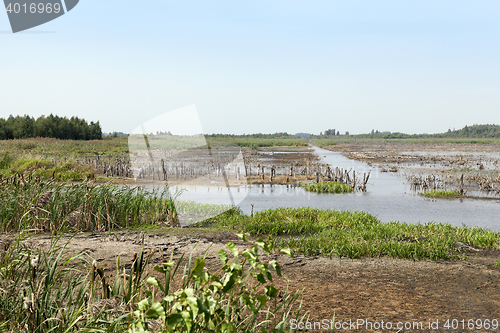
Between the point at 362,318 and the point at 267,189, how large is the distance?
51.5 feet

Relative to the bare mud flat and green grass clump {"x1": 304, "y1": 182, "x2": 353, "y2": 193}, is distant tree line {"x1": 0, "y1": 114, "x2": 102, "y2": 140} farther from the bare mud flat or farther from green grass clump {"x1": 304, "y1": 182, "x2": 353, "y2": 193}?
the bare mud flat

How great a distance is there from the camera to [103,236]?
8.97 meters

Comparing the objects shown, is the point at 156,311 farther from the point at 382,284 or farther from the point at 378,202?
the point at 378,202

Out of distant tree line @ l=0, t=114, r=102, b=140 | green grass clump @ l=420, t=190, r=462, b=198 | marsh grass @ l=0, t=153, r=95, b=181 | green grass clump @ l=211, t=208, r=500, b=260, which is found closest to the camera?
green grass clump @ l=211, t=208, r=500, b=260

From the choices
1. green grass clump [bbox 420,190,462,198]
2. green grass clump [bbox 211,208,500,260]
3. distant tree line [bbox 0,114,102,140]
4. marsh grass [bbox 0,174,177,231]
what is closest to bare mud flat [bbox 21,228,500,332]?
green grass clump [bbox 211,208,500,260]

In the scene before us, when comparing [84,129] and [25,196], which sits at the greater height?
[84,129]

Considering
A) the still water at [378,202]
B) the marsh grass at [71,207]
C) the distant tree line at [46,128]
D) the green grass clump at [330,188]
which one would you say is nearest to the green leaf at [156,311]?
the marsh grass at [71,207]

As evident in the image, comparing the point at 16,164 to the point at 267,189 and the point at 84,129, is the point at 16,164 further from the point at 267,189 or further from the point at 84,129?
the point at 84,129

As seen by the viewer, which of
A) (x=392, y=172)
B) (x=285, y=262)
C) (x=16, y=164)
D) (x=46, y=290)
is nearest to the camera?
(x=46, y=290)

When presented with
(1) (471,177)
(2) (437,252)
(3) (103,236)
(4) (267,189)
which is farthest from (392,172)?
(3) (103,236)

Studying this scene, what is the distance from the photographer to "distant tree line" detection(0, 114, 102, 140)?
66.1m

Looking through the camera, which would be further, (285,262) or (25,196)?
(25,196)

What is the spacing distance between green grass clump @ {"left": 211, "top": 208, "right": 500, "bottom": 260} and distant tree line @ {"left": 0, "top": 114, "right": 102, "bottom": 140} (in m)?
69.0

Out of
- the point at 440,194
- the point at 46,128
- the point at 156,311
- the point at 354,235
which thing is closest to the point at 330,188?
the point at 440,194
